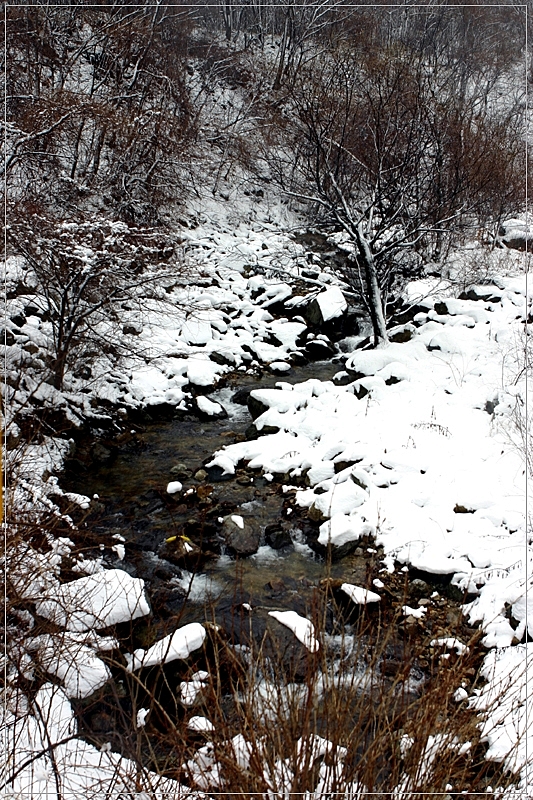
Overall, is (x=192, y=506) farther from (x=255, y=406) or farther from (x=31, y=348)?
(x=31, y=348)

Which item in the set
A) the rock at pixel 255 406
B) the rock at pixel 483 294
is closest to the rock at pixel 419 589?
the rock at pixel 255 406

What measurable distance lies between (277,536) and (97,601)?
6.09 ft

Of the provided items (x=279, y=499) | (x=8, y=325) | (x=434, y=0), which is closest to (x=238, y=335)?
(x=8, y=325)

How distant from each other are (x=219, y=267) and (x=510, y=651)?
10.9 metres

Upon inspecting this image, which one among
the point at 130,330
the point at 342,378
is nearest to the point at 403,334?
the point at 342,378

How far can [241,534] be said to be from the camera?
491cm

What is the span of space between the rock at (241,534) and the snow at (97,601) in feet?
3.85

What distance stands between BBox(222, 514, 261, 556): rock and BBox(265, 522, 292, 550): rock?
9cm

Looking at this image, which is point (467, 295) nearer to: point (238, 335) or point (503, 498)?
point (238, 335)

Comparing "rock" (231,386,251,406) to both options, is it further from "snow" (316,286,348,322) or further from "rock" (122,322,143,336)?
"snow" (316,286,348,322)

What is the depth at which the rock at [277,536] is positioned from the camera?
16.0 feet

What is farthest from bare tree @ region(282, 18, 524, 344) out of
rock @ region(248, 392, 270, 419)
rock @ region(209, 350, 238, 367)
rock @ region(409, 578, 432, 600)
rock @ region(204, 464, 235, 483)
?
rock @ region(409, 578, 432, 600)

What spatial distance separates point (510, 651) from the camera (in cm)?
326

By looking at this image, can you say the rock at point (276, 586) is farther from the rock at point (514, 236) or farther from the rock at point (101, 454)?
the rock at point (514, 236)
